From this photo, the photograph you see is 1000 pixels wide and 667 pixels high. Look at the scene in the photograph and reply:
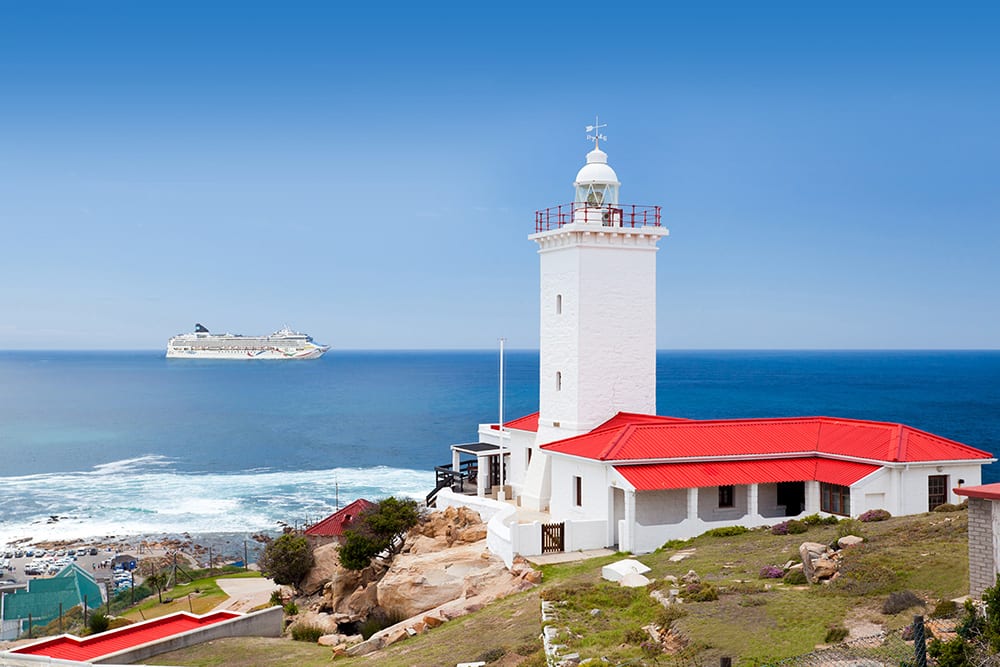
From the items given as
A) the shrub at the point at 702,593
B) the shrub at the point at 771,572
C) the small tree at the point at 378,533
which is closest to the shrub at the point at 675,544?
the shrub at the point at 771,572

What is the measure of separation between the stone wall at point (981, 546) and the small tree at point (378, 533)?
1857 centimetres

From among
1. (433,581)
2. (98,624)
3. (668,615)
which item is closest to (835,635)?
(668,615)

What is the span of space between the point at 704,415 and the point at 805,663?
99.8m

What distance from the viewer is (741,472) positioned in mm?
25625

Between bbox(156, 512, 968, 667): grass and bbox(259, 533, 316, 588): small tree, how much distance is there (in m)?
8.36

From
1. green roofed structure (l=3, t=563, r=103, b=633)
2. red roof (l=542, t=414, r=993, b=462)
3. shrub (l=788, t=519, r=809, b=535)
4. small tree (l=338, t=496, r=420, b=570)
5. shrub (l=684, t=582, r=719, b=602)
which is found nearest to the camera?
shrub (l=684, t=582, r=719, b=602)

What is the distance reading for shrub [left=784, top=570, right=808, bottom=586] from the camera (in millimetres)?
17344

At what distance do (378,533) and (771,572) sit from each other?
14.4m

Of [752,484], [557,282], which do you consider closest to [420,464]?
[557,282]

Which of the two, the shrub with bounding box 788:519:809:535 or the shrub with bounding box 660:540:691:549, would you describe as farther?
the shrub with bounding box 660:540:691:549

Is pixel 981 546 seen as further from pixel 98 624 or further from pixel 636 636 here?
pixel 98 624

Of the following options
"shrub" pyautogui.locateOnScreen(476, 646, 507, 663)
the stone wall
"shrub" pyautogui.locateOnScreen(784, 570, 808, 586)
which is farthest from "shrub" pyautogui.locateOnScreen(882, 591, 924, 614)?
"shrub" pyautogui.locateOnScreen(476, 646, 507, 663)

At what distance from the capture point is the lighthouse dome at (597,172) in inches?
1214

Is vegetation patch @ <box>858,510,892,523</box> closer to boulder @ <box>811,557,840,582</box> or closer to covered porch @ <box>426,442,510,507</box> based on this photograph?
boulder @ <box>811,557,840,582</box>
